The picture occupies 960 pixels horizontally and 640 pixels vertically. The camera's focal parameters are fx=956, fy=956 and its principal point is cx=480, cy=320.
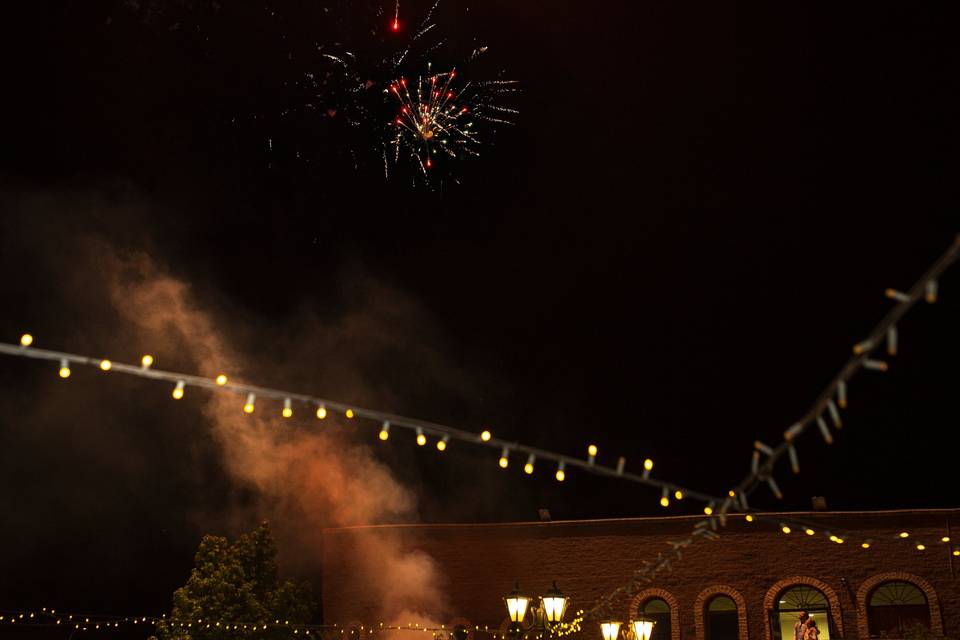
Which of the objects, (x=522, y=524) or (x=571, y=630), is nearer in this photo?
(x=571, y=630)

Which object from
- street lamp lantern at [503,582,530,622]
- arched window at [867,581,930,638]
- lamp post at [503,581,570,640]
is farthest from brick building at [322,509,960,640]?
street lamp lantern at [503,582,530,622]

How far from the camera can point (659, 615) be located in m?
20.0

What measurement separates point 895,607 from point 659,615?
15.2ft

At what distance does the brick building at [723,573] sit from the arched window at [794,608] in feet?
0.07

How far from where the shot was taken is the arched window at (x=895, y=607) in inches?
735

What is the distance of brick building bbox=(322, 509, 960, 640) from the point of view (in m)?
18.8

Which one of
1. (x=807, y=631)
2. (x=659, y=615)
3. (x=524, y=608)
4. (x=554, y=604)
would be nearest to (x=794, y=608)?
(x=659, y=615)

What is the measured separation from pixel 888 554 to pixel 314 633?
1284 cm

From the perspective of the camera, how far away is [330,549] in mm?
22766

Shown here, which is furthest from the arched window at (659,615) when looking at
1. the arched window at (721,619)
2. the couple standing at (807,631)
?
the couple standing at (807,631)

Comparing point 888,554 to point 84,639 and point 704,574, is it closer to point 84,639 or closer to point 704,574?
point 704,574

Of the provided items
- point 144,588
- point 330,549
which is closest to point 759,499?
point 330,549

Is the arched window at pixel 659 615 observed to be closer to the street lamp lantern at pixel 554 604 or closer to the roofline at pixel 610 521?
the roofline at pixel 610 521

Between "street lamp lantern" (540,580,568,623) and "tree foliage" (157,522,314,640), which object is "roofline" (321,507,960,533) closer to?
"tree foliage" (157,522,314,640)
